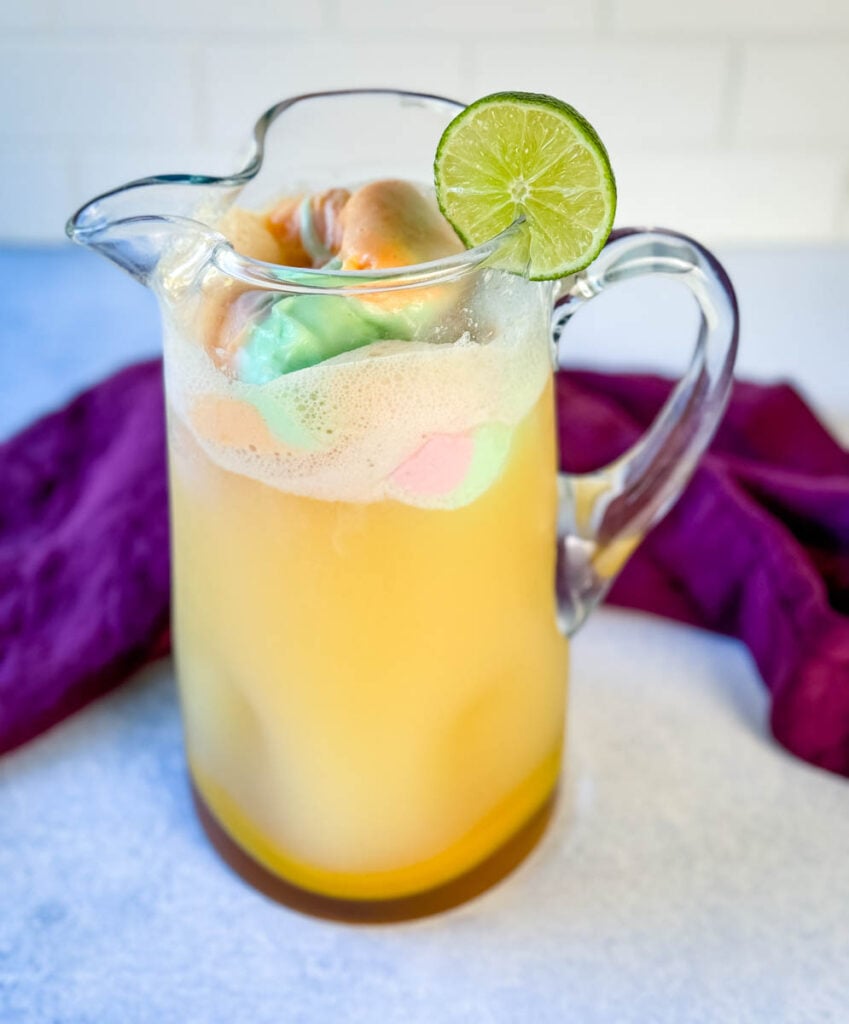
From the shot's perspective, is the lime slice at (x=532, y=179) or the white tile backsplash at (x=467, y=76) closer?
the lime slice at (x=532, y=179)

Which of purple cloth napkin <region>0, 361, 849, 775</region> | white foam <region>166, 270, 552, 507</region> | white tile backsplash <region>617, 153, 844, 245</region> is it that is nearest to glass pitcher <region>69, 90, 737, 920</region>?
white foam <region>166, 270, 552, 507</region>

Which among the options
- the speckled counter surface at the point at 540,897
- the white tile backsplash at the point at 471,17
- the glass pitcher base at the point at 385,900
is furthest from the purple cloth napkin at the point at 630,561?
the white tile backsplash at the point at 471,17

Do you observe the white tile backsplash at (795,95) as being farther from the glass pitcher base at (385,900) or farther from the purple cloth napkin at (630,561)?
the glass pitcher base at (385,900)

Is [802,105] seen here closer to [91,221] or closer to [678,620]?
[678,620]

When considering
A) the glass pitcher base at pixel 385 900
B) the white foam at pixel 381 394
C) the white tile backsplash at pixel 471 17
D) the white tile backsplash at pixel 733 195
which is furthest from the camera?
the white tile backsplash at pixel 733 195

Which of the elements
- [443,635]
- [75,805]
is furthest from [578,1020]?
[75,805]

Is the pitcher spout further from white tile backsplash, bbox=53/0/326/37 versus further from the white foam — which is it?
white tile backsplash, bbox=53/0/326/37

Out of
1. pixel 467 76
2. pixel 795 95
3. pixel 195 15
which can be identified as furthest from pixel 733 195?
pixel 195 15
